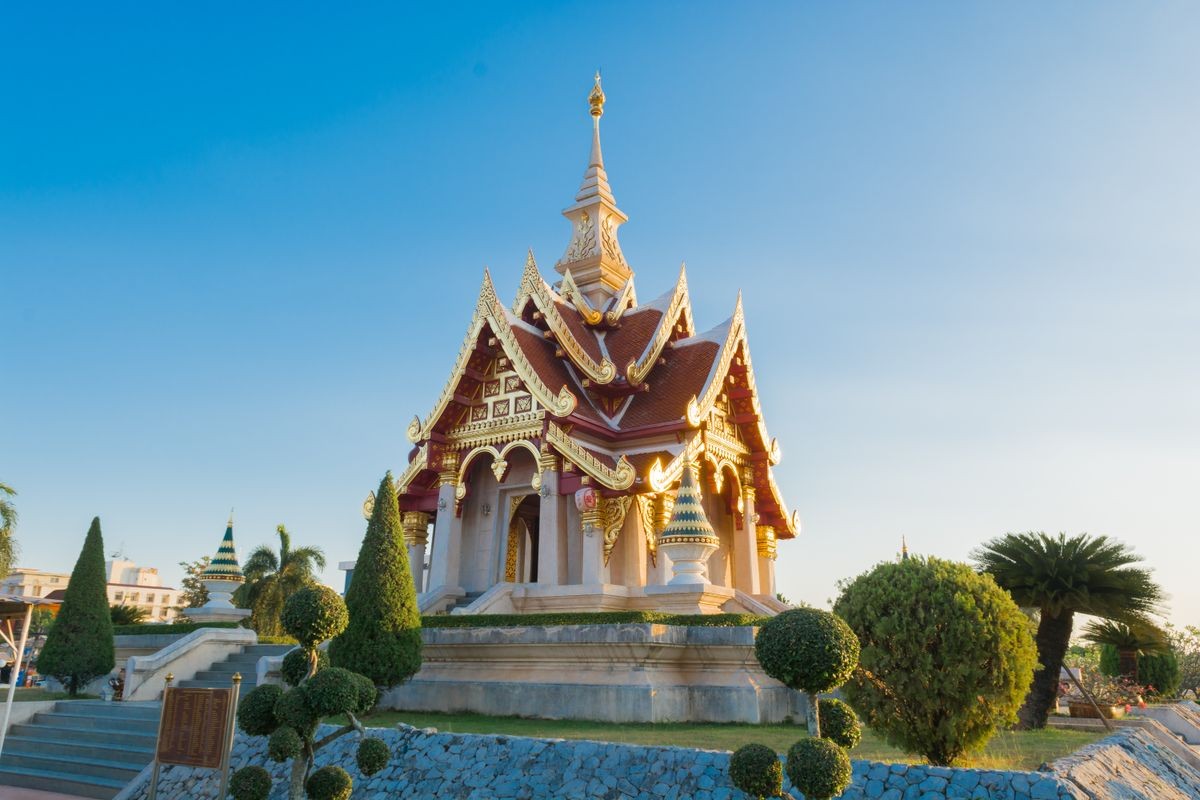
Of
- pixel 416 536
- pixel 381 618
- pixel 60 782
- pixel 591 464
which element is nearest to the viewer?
pixel 60 782

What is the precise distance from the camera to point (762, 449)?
20391 mm

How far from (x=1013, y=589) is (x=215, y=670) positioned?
12688mm

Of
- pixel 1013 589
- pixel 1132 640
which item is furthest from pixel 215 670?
pixel 1132 640

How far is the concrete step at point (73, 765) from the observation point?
10102mm

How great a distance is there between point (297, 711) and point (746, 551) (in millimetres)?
14112

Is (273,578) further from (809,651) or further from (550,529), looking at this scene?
(809,651)

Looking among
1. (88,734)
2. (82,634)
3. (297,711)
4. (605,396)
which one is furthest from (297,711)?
(605,396)

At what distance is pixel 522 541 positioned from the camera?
20.7 metres

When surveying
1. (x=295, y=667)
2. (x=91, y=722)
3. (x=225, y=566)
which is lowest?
(x=91, y=722)

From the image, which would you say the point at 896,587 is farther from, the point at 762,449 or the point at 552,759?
the point at 762,449

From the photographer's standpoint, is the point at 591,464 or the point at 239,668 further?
the point at 591,464

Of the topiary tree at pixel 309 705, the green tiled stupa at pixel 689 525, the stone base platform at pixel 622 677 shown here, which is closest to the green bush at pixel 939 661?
the stone base platform at pixel 622 677

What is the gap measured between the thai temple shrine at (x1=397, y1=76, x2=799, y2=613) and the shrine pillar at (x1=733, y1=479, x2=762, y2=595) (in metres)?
0.04

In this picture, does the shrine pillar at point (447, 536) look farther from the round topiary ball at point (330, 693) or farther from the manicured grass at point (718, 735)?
the round topiary ball at point (330, 693)
